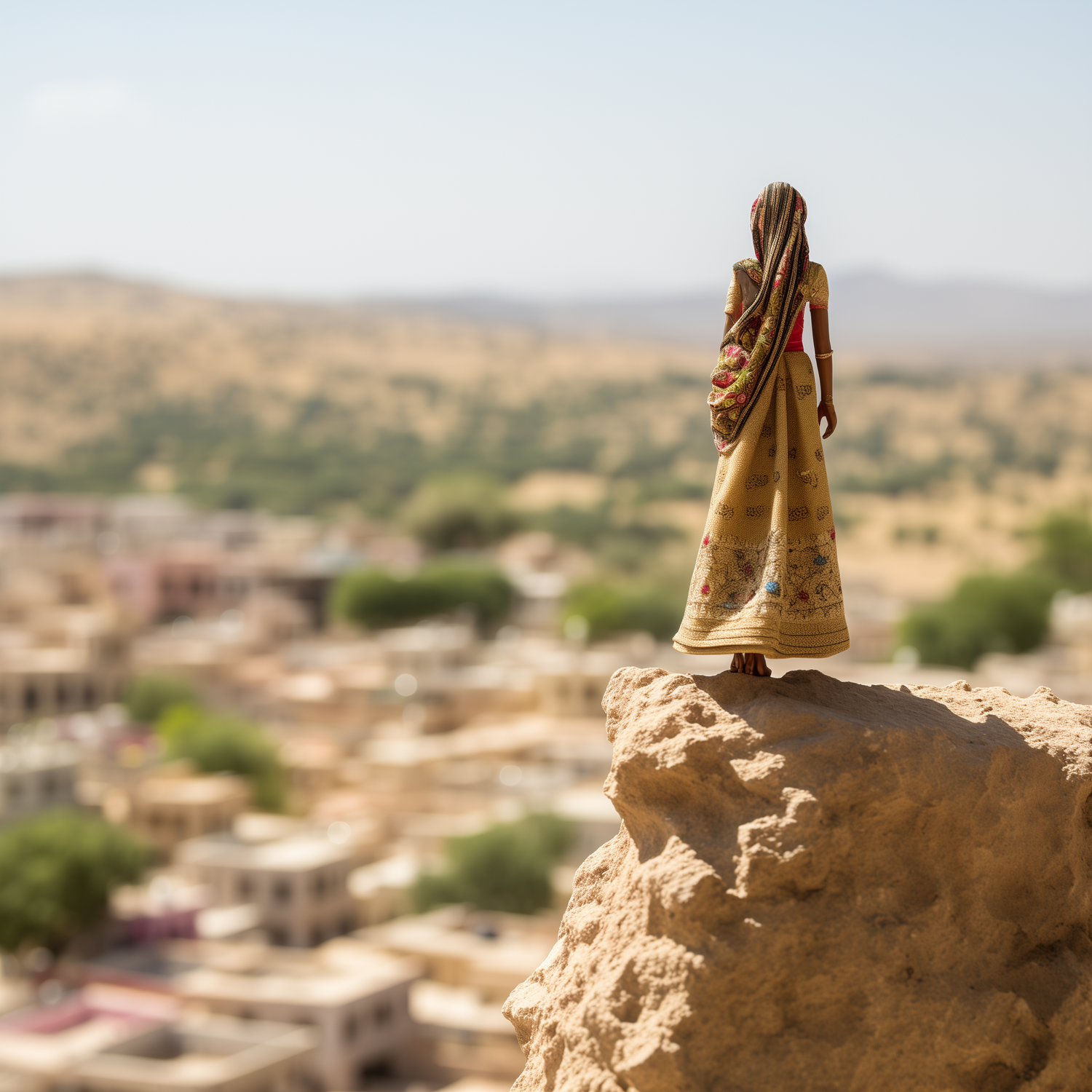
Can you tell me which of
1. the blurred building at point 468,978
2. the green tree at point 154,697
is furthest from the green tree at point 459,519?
the blurred building at point 468,978

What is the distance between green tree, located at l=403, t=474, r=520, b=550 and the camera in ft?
241

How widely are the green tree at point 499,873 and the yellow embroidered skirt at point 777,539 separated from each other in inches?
949

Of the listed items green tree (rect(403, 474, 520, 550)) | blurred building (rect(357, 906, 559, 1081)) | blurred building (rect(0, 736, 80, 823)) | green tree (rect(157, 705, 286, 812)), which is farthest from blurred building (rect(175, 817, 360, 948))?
green tree (rect(403, 474, 520, 550))

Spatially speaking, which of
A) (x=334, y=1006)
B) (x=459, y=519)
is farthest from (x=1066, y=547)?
(x=334, y=1006)

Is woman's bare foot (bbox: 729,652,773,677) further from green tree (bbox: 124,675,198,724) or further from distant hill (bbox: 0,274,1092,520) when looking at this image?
distant hill (bbox: 0,274,1092,520)

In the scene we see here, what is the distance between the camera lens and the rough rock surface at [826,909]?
4.96 metres

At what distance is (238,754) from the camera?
121 ft

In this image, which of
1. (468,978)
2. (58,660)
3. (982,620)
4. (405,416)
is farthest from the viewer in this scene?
(405,416)

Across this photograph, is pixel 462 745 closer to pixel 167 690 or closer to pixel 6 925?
pixel 167 690

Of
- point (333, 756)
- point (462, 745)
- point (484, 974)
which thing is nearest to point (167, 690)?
point (333, 756)

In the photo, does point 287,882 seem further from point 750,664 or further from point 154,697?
point 750,664

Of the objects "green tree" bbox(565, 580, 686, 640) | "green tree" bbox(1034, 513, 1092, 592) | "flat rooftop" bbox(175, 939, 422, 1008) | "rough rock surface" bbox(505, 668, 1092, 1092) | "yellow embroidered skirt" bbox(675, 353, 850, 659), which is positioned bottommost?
"flat rooftop" bbox(175, 939, 422, 1008)

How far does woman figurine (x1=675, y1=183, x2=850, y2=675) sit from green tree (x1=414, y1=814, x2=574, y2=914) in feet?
78.9

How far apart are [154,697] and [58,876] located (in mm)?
16924
